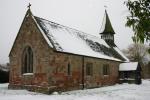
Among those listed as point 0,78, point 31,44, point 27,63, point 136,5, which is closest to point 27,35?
point 31,44

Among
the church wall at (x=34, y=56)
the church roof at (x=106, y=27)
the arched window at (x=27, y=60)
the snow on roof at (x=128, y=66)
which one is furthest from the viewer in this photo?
the church roof at (x=106, y=27)

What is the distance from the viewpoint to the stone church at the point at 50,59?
2658 centimetres

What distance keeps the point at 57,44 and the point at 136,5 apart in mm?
16267

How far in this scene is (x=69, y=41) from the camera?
31578mm

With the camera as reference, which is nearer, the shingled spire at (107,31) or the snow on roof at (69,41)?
the snow on roof at (69,41)

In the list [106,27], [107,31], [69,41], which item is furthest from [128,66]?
[69,41]

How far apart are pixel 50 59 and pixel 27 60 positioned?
4007 millimetres

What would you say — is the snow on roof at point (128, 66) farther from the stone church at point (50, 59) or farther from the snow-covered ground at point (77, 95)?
the snow-covered ground at point (77, 95)

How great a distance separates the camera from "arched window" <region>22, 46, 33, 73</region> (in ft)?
94.0

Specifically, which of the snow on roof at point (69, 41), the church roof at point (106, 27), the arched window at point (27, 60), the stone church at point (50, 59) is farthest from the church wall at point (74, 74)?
the church roof at point (106, 27)

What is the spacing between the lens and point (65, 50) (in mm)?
28266

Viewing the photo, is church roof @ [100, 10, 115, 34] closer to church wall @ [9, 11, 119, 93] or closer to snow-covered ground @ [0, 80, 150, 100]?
church wall @ [9, 11, 119, 93]

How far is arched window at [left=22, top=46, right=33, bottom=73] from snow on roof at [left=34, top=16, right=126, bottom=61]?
302cm

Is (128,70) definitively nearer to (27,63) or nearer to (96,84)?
(96,84)
